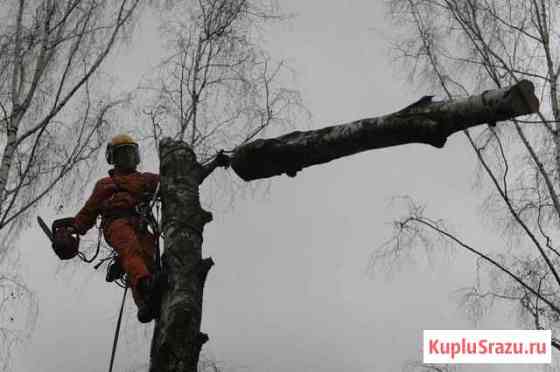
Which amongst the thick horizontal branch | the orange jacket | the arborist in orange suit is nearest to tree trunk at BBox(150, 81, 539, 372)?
the thick horizontal branch

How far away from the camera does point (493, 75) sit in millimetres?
7363

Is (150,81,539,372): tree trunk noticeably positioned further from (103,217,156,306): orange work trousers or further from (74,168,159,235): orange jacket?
(74,168,159,235): orange jacket

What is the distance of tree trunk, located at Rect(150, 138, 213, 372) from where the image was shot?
2289 mm

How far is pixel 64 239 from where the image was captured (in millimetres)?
3117

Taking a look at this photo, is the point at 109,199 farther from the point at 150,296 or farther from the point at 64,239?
the point at 150,296

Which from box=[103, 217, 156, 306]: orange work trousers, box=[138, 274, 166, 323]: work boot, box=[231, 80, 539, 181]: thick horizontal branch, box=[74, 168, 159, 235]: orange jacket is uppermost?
box=[74, 168, 159, 235]: orange jacket

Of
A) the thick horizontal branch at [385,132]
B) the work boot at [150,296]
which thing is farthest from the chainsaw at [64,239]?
the thick horizontal branch at [385,132]

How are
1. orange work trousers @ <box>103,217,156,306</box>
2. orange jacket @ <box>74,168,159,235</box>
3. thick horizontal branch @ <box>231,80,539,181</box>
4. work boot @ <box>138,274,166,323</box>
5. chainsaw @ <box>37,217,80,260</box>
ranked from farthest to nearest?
orange jacket @ <box>74,168,159,235</box>
chainsaw @ <box>37,217,80,260</box>
orange work trousers @ <box>103,217,156,306</box>
work boot @ <box>138,274,166,323</box>
thick horizontal branch @ <box>231,80,539,181</box>

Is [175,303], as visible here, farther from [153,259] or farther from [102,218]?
[102,218]

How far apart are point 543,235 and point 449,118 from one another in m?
4.39

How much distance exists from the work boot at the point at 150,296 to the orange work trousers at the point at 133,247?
4cm

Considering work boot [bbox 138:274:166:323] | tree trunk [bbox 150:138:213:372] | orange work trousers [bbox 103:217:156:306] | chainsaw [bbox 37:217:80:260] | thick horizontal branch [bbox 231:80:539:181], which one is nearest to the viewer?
thick horizontal branch [bbox 231:80:539:181]

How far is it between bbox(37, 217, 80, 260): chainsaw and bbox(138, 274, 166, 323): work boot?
501 mm

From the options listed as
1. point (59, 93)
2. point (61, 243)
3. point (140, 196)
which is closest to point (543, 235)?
point (140, 196)
